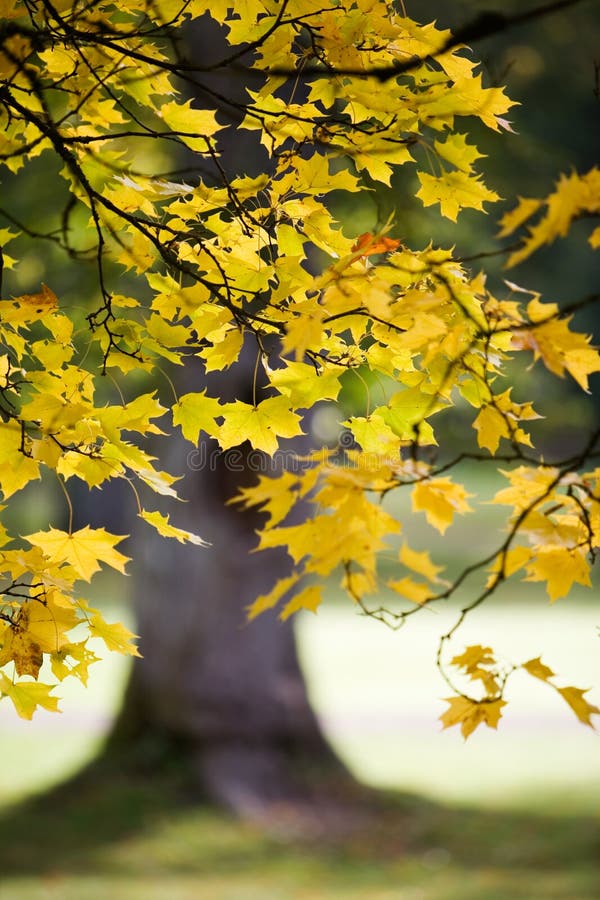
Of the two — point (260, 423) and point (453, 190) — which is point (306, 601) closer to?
point (260, 423)

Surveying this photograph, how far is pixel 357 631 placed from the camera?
57.7ft

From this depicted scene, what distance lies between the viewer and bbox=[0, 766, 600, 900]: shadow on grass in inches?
215

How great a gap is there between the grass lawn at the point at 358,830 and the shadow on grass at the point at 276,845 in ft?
0.04

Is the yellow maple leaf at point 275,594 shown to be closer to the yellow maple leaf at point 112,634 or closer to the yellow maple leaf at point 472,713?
the yellow maple leaf at point 472,713

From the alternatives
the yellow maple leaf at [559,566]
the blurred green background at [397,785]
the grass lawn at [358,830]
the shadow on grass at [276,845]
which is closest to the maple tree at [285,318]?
the yellow maple leaf at [559,566]

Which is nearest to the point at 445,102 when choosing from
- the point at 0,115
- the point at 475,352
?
the point at 475,352

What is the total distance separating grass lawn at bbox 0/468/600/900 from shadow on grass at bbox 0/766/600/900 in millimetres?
11

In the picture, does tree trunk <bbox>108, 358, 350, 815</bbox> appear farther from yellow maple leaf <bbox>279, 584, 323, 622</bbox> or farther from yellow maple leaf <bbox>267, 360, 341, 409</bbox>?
yellow maple leaf <bbox>279, 584, 323, 622</bbox>

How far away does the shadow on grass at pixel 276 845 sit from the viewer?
5.46 m

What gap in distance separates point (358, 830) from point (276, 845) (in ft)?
1.85

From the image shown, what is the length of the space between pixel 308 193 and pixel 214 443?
416 centimetres

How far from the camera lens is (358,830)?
615cm

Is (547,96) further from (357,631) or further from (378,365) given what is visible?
(378,365)

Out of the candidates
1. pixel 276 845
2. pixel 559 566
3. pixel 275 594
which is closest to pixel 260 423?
pixel 275 594
